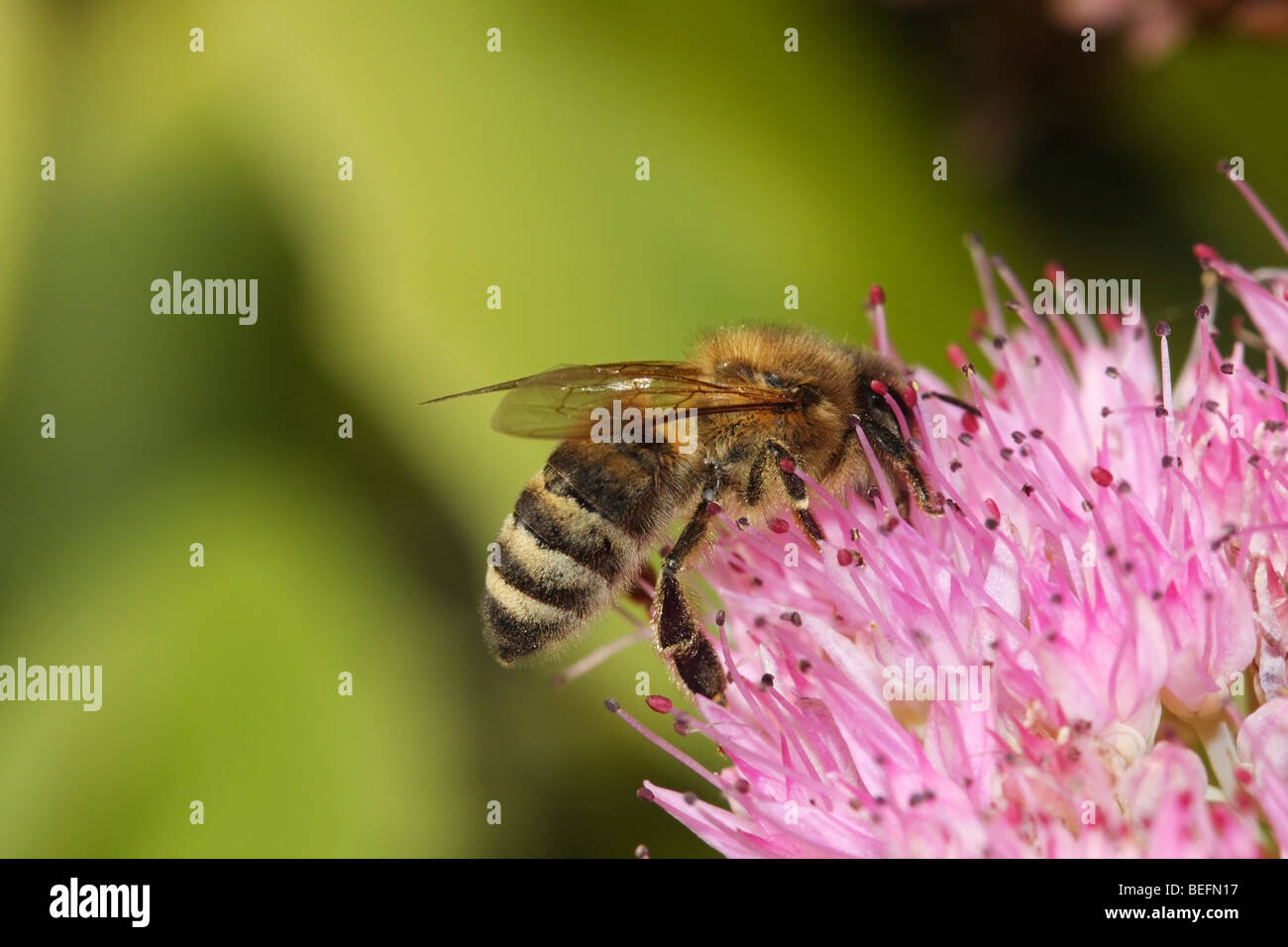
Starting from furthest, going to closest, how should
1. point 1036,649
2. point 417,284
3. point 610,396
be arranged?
point 417,284, point 610,396, point 1036,649

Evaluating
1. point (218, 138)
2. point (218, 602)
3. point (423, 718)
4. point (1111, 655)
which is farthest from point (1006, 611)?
point (218, 138)

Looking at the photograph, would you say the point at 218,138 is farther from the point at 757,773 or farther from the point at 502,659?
the point at 757,773

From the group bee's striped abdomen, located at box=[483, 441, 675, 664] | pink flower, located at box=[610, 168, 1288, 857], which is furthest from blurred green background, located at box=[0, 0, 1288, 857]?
pink flower, located at box=[610, 168, 1288, 857]

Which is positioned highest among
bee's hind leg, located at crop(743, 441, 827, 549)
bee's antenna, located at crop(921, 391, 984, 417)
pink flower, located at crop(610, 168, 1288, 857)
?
bee's antenna, located at crop(921, 391, 984, 417)

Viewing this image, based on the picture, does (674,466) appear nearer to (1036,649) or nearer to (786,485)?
(786,485)

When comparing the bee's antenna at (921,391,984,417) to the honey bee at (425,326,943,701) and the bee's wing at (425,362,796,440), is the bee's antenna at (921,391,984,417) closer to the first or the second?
the honey bee at (425,326,943,701)

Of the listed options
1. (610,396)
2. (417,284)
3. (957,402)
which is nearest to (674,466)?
(610,396)
